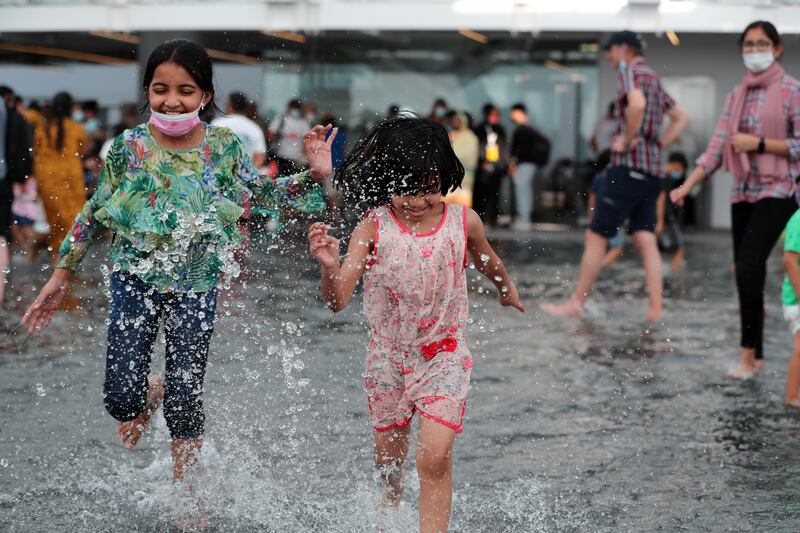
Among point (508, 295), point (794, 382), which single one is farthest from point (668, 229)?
point (508, 295)

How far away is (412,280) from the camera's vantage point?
13.1 ft

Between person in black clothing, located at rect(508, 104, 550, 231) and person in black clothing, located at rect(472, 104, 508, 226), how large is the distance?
1.21 ft

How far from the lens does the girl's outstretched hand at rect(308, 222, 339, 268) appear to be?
3694 millimetres

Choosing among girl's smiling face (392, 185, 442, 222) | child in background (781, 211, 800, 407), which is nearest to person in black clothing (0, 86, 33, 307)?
child in background (781, 211, 800, 407)

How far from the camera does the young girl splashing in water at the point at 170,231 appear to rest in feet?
14.0

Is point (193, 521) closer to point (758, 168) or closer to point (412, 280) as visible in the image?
point (412, 280)

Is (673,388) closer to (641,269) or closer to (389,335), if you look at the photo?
(389,335)

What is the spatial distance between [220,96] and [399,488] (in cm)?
163

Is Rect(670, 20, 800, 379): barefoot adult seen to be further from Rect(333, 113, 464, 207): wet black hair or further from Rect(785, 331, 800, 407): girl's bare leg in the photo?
Rect(333, 113, 464, 207): wet black hair

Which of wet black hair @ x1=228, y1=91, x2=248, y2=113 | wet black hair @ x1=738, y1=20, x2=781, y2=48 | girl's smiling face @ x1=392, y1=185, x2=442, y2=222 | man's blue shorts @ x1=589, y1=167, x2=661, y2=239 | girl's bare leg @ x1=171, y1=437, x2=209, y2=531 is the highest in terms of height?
wet black hair @ x1=738, y1=20, x2=781, y2=48

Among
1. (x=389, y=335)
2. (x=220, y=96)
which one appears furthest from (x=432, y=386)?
(x=220, y=96)

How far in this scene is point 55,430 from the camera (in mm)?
5582

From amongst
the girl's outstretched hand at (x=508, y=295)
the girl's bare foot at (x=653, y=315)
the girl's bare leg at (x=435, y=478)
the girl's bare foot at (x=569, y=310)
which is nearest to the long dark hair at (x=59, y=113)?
the girl's bare foot at (x=569, y=310)

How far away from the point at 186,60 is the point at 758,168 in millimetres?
4059
